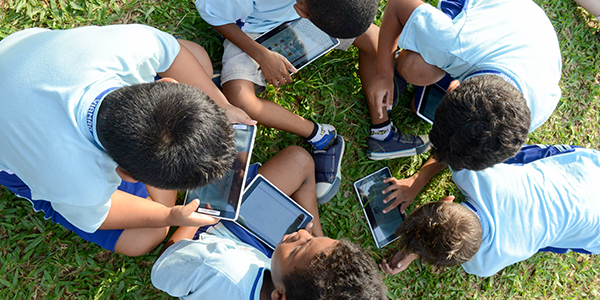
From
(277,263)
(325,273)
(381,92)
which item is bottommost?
(277,263)

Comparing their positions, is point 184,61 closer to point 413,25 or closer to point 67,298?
point 413,25

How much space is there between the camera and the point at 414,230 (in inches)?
68.3

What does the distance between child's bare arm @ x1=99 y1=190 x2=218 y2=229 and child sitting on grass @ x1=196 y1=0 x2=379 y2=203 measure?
2.07 feet

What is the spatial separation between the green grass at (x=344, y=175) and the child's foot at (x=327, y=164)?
121 millimetres

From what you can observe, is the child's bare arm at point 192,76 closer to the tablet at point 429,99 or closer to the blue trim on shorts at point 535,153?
the tablet at point 429,99

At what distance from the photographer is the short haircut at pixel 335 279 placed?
1.29 m

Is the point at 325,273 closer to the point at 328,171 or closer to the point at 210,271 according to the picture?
the point at 210,271

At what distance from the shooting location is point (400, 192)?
221cm

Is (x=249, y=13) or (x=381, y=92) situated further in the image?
(x=381, y=92)

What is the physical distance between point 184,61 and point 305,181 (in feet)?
3.07

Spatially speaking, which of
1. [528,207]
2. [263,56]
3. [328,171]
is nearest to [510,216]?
[528,207]

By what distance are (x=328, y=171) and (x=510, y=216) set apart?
97 cm

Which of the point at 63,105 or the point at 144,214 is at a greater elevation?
the point at 63,105

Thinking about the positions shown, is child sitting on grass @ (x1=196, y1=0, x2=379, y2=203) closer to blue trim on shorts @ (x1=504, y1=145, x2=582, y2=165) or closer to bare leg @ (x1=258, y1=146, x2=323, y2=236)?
bare leg @ (x1=258, y1=146, x2=323, y2=236)
